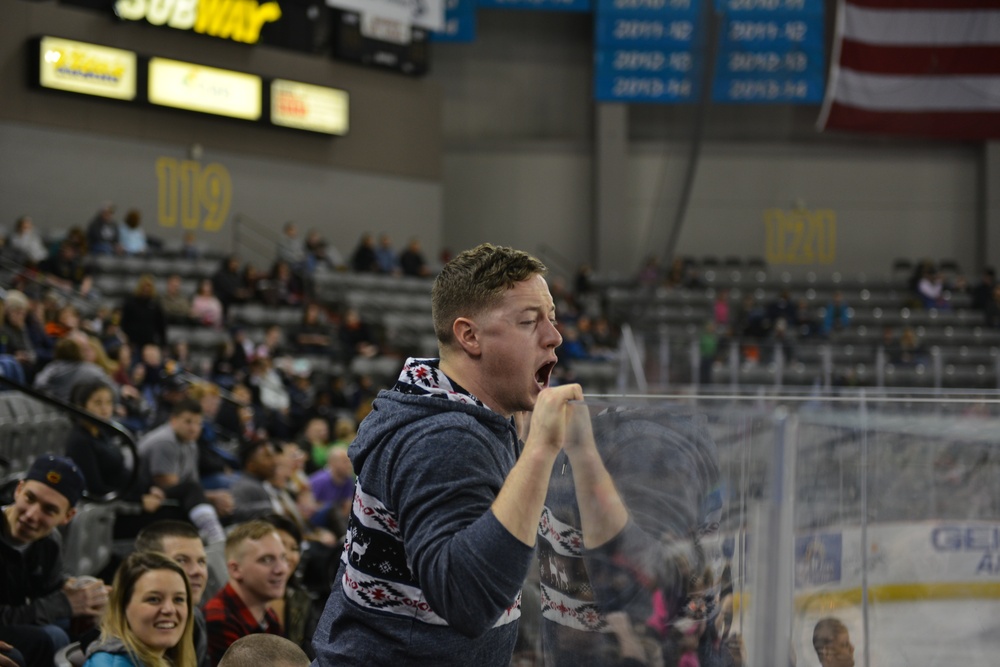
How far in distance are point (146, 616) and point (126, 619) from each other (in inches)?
2.4

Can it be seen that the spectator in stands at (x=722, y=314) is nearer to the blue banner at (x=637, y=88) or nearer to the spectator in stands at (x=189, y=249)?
the blue banner at (x=637, y=88)

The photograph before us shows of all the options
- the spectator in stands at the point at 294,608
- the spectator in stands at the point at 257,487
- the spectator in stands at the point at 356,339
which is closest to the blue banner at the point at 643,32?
the spectator in stands at the point at 356,339

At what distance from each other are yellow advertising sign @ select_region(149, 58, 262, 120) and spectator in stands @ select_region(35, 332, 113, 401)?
32.9 feet

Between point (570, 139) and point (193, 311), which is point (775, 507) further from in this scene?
point (570, 139)

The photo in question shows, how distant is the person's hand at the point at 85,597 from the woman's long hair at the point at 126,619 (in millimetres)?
745

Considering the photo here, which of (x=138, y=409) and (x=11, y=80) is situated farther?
(x=11, y=80)

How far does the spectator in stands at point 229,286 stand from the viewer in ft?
45.8

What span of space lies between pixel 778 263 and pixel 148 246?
1085cm

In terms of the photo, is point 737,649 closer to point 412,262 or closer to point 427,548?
point 427,548

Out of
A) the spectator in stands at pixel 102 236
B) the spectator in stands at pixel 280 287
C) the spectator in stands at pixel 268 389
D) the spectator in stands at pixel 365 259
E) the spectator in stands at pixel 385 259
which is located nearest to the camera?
the spectator in stands at pixel 268 389

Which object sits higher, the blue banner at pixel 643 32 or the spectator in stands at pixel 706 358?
the blue banner at pixel 643 32

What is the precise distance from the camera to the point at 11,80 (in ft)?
49.6

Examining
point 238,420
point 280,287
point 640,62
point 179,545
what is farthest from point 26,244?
point 640,62

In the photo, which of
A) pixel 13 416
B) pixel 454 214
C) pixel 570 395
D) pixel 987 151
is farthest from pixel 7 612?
pixel 987 151
